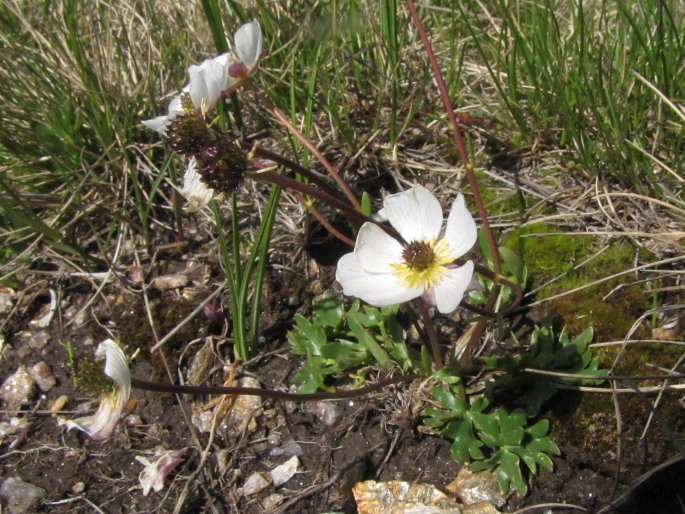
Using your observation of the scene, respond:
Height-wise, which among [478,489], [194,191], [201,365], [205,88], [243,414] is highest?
[205,88]

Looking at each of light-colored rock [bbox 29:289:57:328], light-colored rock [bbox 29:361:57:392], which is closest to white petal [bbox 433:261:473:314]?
light-colored rock [bbox 29:361:57:392]

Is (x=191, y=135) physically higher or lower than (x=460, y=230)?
higher

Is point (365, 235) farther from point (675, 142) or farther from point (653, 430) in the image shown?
point (675, 142)

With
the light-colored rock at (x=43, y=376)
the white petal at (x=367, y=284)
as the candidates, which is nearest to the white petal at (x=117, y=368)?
the white petal at (x=367, y=284)

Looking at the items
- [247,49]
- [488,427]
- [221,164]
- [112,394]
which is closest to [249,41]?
[247,49]

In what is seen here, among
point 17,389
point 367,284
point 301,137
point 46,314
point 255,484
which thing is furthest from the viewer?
point 46,314

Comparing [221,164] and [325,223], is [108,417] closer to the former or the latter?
[221,164]

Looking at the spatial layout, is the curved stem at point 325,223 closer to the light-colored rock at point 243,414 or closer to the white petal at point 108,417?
the light-colored rock at point 243,414
